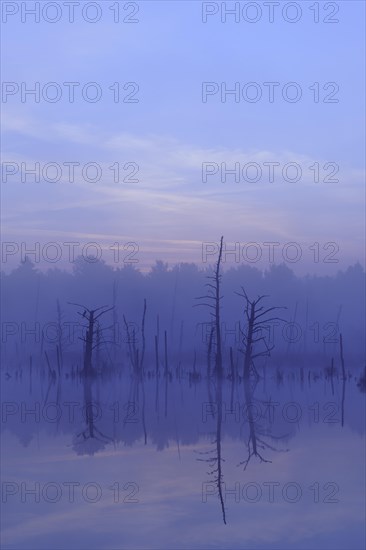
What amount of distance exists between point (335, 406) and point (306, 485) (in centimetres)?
912

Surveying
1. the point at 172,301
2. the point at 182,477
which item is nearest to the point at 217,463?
the point at 182,477

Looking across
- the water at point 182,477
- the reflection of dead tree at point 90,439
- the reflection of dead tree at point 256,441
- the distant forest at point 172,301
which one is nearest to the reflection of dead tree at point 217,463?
the water at point 182,477

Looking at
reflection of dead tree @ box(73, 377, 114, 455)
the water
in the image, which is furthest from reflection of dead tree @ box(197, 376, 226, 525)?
reflection of dead tree @ box(73, 377, 114, 455)

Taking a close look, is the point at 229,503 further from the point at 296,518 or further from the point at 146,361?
the point at 146,361

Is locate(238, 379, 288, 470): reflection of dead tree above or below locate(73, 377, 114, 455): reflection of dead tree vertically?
below

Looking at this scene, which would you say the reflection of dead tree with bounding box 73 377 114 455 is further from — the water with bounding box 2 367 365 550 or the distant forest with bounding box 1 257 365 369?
the distant forest with bounding box 1 257 365 369

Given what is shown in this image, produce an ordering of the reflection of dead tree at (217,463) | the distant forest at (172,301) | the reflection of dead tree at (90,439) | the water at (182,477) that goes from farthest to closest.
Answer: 1. the distant forest at (172,301)
2. the reflection of dead tree at (90,439)
3. the reflection of dead tree at (217,463)
4. the water at (182,477)

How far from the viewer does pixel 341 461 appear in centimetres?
968

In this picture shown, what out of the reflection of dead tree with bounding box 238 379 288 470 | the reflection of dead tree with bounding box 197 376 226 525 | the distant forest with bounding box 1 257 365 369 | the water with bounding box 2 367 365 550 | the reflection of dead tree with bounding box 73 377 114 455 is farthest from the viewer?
the distant forest with bounding box 1 257 365 369

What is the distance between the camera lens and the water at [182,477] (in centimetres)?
645

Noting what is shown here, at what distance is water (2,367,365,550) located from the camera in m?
6.45

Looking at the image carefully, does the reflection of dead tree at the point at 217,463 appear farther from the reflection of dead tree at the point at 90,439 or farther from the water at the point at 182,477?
the reflection of dead tree at the point at 90,439

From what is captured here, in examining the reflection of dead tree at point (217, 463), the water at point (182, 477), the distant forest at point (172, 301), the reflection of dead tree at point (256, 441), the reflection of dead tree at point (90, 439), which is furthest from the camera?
the distant forest at point (172, 301)

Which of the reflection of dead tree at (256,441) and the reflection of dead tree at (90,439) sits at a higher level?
the reflection of dead tree at (90,439)
